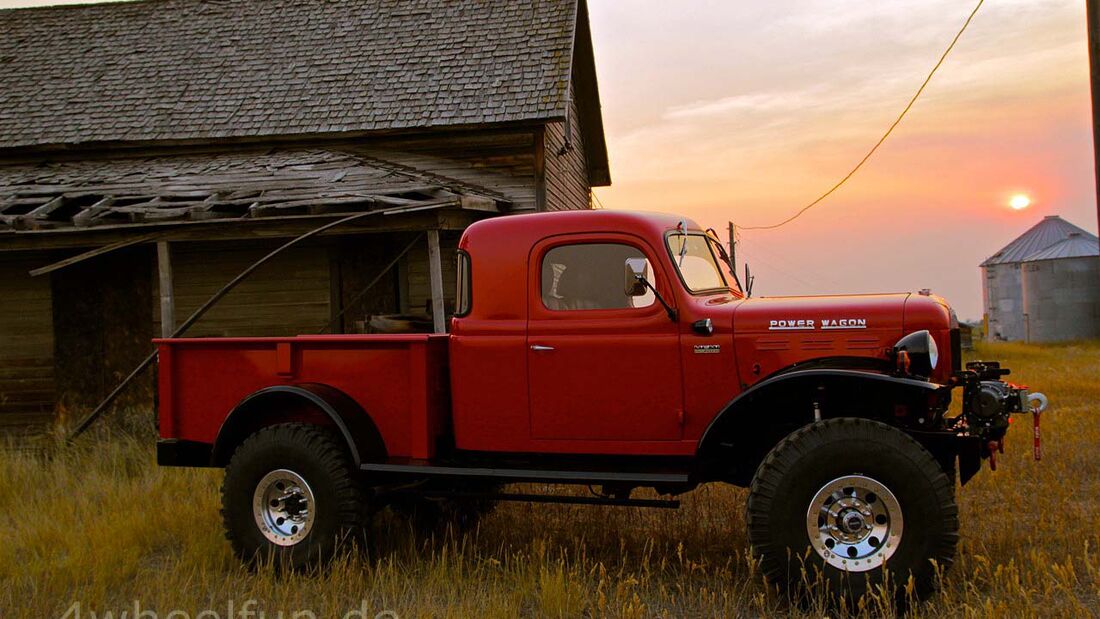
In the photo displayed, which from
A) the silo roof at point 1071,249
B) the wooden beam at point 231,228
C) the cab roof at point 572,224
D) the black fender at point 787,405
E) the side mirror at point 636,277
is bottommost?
the black fender at point 787,405

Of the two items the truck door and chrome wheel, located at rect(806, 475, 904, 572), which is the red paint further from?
chrome wheel, located at rect(806, 475, 904, 572)

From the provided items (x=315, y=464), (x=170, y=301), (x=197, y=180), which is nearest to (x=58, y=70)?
(x=197, y=180)

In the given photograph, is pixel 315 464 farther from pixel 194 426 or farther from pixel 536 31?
pixel 536 31

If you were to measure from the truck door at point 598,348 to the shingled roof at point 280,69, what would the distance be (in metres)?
8.46

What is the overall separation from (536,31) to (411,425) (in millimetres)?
11430

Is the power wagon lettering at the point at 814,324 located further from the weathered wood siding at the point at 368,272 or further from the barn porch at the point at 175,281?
the weathered wood siding at the point at 368,272

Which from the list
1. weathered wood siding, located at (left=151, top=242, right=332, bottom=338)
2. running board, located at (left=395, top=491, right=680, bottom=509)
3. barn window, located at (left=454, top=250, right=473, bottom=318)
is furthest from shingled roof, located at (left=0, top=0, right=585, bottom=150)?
running board, located at (left=395, top=491, right=680, bottom=509)

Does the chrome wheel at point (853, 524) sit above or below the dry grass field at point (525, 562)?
above

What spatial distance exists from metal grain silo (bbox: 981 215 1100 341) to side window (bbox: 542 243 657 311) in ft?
103

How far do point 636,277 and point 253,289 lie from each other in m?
10.9

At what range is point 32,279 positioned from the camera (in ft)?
48.3

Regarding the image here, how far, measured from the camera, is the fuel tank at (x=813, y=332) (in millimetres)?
5117

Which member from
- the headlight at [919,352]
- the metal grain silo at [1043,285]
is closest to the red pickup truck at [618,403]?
the headlight at [919,352]

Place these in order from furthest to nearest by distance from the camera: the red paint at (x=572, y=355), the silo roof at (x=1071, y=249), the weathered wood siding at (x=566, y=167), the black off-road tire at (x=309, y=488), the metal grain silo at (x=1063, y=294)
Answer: the silo roof at (x=1071, y=249), the metal grain silo at (x=1063, y=294), the weathered wood siding at (x=566, y=167), the black off-road tire at (x=309, y=488), the red paint at (x=572, y=355)
